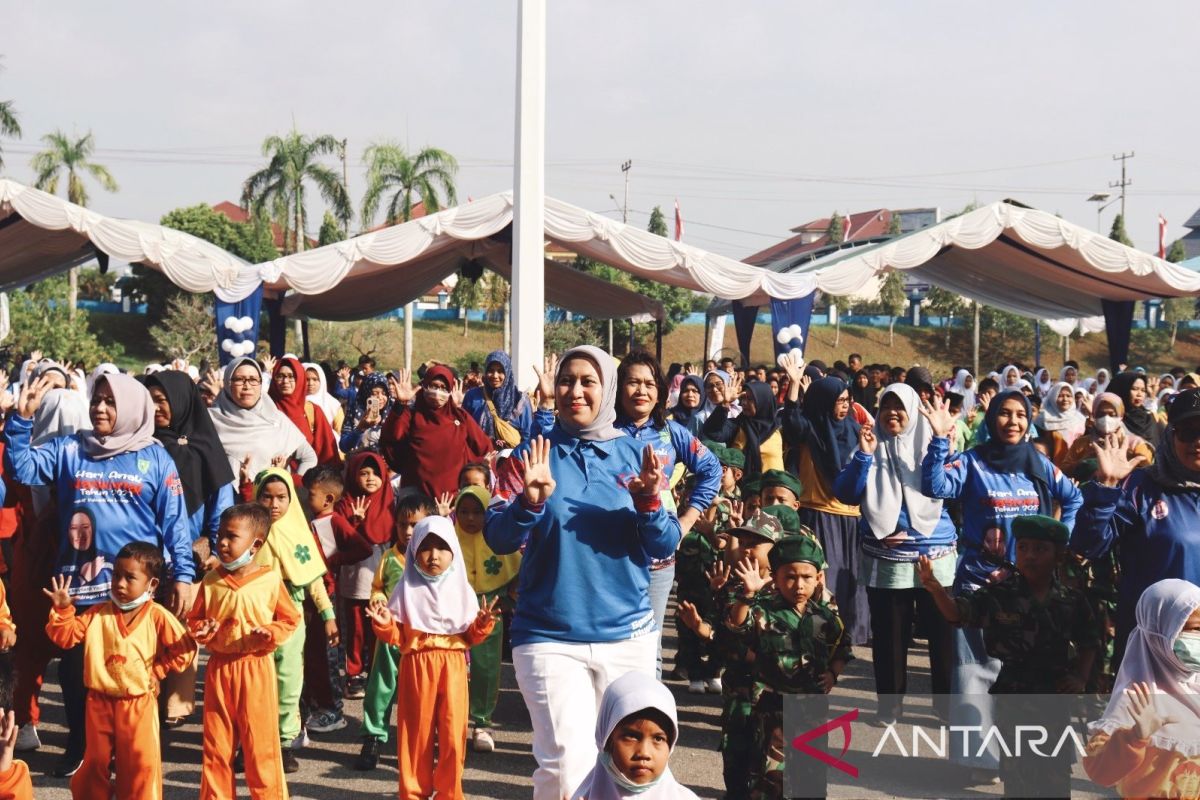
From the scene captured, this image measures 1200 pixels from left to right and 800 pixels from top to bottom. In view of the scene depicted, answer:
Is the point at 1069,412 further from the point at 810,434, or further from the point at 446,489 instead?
the point at 446,489

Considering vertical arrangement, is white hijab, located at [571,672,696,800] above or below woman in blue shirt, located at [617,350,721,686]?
below

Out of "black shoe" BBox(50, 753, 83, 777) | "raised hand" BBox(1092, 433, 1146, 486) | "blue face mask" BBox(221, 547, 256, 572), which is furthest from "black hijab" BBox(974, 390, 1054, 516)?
"black shoe" BBox(50, 753, 83, 777)

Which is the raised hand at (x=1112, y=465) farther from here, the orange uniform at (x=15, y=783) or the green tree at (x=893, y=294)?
the green tree at (x=893, y=294)

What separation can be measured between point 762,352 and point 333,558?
48.5m

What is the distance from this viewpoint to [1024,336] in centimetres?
5331

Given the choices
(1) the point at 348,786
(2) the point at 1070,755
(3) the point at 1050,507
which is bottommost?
(1) the point at 348,786

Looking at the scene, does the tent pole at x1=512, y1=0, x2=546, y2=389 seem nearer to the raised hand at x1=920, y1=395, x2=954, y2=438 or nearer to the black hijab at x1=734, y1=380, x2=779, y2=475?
the black hijab at x1=734, y1=380, x2=779, y2=475

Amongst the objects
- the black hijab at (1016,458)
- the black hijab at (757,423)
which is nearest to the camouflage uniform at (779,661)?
the black hijab at (1016,458)

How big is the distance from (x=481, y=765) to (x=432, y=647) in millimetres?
914

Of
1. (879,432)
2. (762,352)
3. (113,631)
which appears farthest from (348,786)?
(762,352)

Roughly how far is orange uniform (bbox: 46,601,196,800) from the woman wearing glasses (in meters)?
1.85

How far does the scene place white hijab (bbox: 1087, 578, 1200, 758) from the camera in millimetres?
3229

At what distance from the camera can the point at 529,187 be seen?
529 inches

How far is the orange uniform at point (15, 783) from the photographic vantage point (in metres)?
3.24
